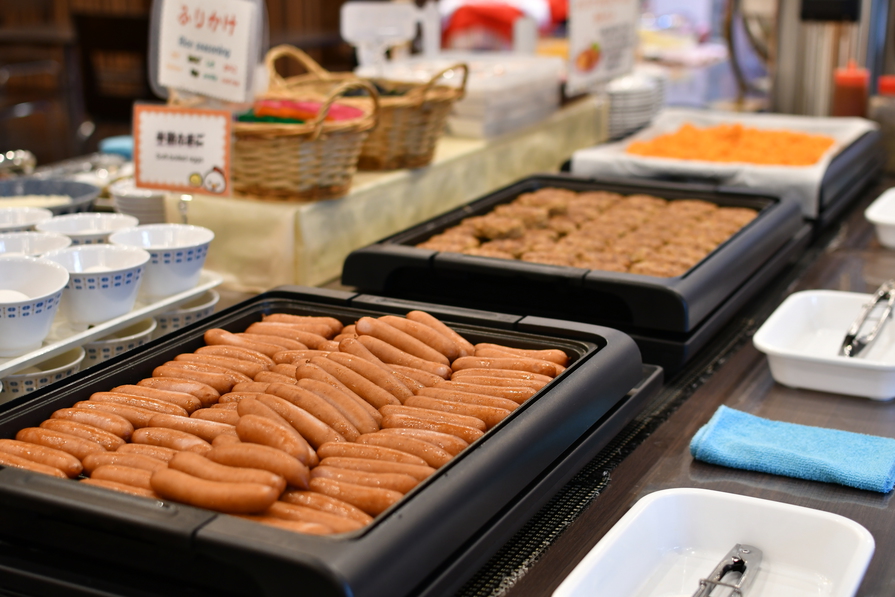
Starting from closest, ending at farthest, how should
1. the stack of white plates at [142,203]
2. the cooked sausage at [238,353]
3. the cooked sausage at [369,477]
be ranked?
the cooked sausage at [369,477]
the cooked sausage at [238,353]
the stack of white plates at [142,203]

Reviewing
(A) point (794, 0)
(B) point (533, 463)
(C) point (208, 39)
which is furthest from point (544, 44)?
(B) point (533, 463)

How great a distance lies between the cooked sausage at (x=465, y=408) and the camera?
54.7 inches

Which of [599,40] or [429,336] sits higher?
[599,40]

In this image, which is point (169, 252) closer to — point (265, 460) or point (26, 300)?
point (26, 300)

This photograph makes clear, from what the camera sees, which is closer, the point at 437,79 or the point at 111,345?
the point at 111,345


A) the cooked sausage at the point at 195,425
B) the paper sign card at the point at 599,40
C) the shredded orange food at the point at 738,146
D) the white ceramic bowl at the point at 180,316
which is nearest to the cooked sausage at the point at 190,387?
the cooked sausage at the point at 195,425

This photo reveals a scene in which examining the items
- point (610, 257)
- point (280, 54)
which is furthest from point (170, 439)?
point (280, 54)

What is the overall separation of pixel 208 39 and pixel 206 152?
29cm

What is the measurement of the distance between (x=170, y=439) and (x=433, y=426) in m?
0.38

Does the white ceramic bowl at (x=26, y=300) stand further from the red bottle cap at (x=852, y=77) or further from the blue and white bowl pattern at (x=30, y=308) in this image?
the red bottle cap at (x=852, y=77)

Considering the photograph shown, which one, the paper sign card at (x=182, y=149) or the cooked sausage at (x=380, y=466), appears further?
the paper sign card at (x=182, y=149)

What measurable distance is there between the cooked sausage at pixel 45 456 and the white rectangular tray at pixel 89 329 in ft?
0.93

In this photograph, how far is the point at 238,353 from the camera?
1655 mm

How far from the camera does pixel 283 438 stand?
4.13 ft
